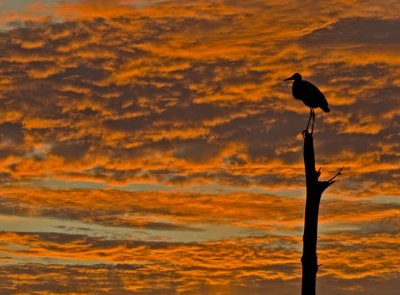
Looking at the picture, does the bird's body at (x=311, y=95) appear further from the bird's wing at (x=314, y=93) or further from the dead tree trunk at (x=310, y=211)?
the dead tree trunk at (x=310, y=211)

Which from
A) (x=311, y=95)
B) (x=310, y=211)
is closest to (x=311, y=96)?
(x=311, y=95)

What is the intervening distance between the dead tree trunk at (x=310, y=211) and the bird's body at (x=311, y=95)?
7.09 meters

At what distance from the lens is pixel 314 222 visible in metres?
21.4

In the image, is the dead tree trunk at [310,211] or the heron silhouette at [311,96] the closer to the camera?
the dead tree trunk at [310,211]

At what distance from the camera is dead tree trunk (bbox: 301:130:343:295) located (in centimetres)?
2088

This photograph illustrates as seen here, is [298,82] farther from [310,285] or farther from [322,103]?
[310,285]

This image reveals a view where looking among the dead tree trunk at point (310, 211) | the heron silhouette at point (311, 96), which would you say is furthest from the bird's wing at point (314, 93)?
the dead tree trunk at point (310, 211)

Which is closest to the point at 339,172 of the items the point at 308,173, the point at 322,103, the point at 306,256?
the point at 308,173

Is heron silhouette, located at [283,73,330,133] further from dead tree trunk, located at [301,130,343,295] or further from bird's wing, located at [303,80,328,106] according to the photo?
dead tree trunk, located at [301,130,343,295]

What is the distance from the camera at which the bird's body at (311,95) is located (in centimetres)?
2788

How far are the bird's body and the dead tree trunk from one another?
7.09 meters

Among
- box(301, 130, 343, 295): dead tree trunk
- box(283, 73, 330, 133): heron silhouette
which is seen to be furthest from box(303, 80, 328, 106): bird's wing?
box(301, 130, 343, 295): dead tree trunk

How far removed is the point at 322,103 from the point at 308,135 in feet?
23.7

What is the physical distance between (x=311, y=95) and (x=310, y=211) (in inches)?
308
